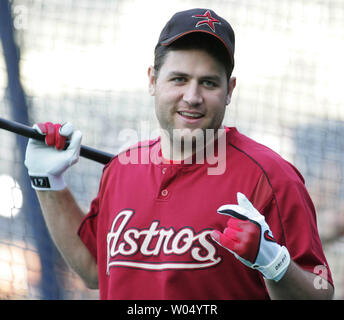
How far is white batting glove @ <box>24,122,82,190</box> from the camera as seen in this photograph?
5.31 feet

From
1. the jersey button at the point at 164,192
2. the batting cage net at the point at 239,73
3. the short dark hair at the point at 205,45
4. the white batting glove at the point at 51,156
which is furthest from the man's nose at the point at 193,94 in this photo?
the batting cage net at the point at 239,73

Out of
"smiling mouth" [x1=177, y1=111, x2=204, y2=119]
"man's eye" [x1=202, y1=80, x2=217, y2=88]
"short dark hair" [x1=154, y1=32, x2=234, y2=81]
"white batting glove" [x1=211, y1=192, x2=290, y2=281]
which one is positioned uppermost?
"short dark hair" [x1=154, y1=32, x2=234, y2=81]

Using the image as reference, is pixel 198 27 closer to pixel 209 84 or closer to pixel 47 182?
pixel 209 84

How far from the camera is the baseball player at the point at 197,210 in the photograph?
1.18 metres

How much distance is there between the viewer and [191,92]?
4.30ft

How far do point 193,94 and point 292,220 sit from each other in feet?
1.35

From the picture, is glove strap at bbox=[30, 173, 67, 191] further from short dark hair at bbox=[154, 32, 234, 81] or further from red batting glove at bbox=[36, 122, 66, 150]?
short dark hair at bbox=[154, 32, 234, 81]

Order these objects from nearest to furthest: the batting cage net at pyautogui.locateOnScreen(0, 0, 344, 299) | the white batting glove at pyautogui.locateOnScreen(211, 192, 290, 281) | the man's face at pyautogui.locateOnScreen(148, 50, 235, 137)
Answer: the white batting glove at pyautogui.locateOnScreen(211, 192, 290, 281) → the man's face at pyautogui.locateOnScreen(148, 50, 235, 137) → the batting cage net at pyautogui.locateOnScreen(0, 0, 344, 299)

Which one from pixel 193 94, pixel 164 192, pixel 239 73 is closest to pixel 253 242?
pixel 164 192

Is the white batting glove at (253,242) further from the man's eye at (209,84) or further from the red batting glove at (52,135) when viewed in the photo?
the red batting glove at (52,135)

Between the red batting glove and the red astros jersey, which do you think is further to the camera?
the red batting glove

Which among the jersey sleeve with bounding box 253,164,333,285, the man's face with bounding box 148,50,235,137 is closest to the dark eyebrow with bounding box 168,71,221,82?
the man's face with bounding box 148,50,235,137

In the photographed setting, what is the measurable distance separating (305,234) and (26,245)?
173 cm

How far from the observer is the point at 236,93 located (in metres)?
2.93
